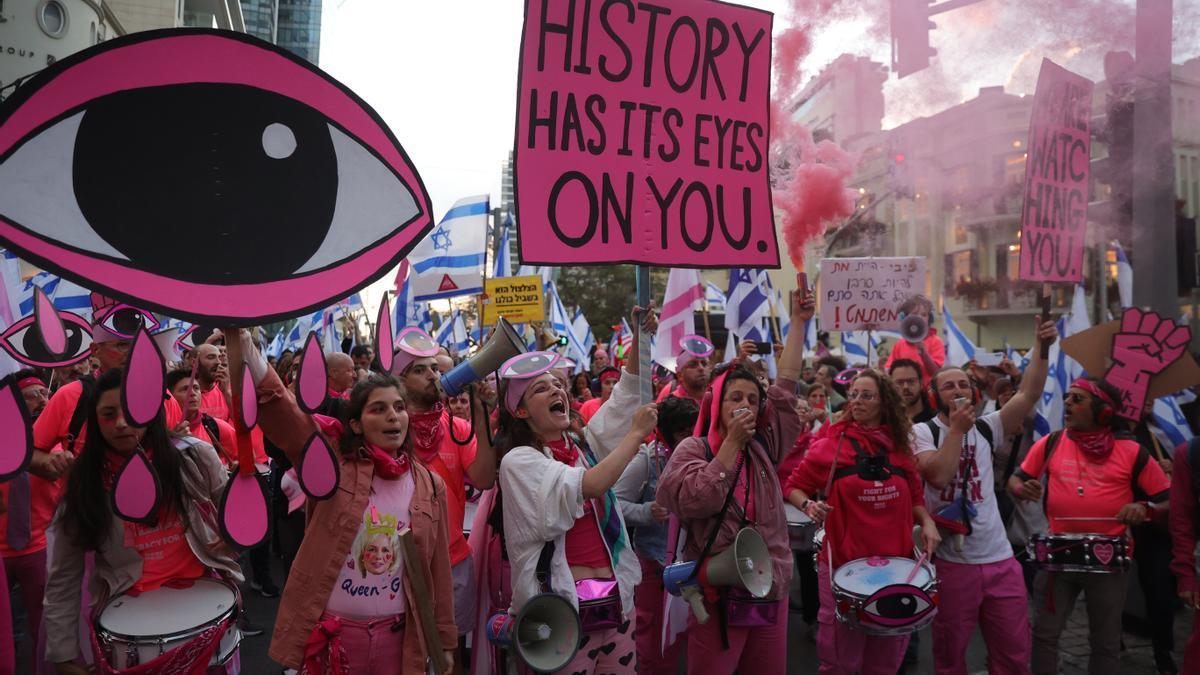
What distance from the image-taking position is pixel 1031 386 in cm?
494

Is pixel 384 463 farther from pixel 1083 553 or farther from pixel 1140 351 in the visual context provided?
pixel 1140 351

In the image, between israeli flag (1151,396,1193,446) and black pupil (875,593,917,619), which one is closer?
black pupil (875,593,917,619)

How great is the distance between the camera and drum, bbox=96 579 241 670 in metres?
2.89

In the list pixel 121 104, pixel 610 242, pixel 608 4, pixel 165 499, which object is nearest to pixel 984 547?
pixel 610 242

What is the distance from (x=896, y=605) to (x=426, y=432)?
2.53 meters

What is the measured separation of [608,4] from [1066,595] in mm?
4196

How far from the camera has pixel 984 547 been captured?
4.58 metres

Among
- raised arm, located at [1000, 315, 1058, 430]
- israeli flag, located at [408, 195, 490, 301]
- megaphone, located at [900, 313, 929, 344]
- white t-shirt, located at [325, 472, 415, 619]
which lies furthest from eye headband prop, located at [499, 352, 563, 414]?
israeli flag, located at [408, 195, 490, 301]

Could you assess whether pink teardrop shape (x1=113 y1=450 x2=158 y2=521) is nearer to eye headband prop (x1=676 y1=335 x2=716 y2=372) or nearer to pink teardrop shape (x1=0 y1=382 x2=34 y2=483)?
pink teardrop shape (x1=0 y1=382 x2=34 y2=483)

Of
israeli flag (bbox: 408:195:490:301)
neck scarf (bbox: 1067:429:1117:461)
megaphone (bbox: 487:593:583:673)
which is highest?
israeli flag (bbox: 408:195:490:301)

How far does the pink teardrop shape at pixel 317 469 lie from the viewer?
2619 mm

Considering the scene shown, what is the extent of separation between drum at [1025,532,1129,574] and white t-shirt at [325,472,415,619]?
3767 mm

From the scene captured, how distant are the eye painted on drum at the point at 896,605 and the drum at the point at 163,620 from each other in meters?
2.83

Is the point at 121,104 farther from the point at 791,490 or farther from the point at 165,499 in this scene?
the point at 791,490
